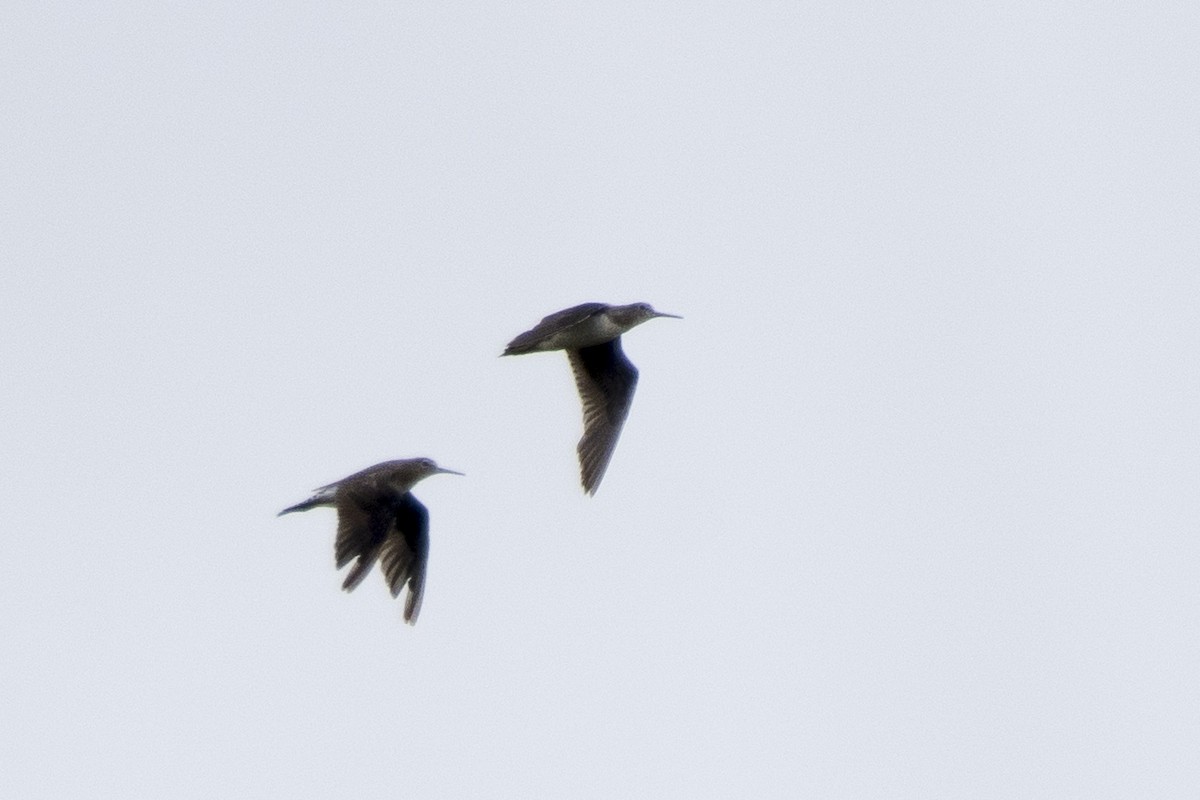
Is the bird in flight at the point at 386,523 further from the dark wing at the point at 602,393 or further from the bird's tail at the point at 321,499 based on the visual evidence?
the dark wing at the point at 602,393

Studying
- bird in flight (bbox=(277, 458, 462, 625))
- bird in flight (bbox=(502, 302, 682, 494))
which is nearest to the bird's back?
bird in flight (bbox=(502, 302, 682, 494))

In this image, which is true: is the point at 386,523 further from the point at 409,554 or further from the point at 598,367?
the point at 598,367

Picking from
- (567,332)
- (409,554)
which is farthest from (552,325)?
(409,554)

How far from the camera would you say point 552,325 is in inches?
832

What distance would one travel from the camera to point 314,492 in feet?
67.1

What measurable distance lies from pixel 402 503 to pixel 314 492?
85 cm

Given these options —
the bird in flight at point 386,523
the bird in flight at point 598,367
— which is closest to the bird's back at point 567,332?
the bird in flight at point 598,367

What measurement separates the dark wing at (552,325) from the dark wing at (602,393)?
56 centimetres

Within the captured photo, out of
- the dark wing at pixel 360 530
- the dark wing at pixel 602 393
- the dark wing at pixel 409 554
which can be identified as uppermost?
the dark wing at pixel 602 393

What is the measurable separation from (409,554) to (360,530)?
2137 mm

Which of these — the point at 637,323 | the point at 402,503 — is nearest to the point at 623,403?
the point at 637,323

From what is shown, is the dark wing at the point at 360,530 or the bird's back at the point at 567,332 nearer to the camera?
the dark wing at the point at 360,530

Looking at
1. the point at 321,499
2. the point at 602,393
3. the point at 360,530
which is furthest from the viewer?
the point at 602,393

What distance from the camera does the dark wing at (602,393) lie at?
2159cm
